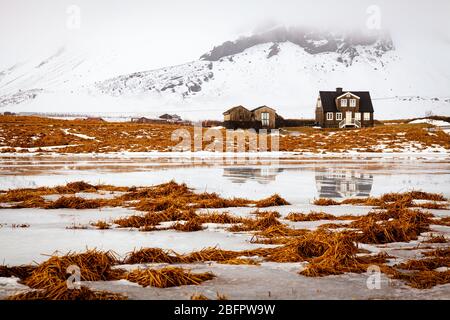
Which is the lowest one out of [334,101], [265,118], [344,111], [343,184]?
[343,184]

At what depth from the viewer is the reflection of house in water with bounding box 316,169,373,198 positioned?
43.1 feet

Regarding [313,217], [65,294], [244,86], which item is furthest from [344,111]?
[244,86]

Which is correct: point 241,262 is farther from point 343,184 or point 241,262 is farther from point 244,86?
point 244,86

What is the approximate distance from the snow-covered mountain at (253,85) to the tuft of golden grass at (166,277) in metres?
124

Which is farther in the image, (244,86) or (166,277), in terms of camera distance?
(244,86)

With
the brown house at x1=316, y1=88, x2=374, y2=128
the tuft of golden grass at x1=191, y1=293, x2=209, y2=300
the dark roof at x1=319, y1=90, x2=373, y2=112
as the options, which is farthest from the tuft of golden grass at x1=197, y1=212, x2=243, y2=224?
the dark roof at x1=319, y1=90, x2=373, y2=112

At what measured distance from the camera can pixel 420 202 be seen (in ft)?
37.4

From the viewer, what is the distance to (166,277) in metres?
5.12

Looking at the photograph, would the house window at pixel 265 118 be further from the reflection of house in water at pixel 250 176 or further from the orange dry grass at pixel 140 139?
the reflection of house in water at pixel 250 176

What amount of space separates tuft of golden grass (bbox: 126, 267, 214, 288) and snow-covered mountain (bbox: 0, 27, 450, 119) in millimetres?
124148

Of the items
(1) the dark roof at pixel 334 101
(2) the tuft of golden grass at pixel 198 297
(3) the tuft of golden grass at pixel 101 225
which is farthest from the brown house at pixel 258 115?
(2) the tuft of golden grass at pixel 198 297

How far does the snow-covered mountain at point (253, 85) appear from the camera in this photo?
144750 mm

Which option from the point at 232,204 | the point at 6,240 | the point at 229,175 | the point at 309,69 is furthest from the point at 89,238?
the point at 309,69

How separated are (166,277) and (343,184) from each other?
A: 11.2m
